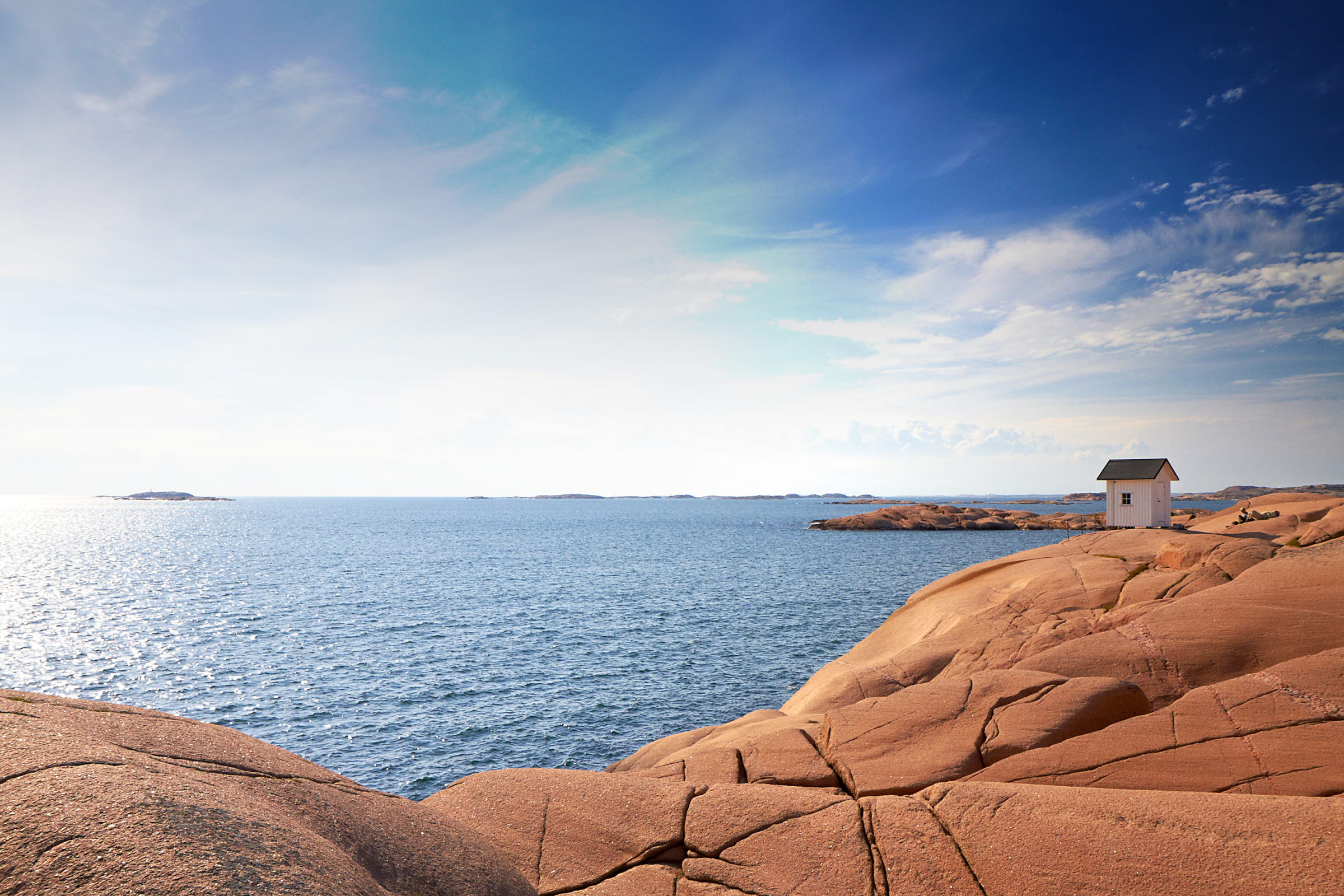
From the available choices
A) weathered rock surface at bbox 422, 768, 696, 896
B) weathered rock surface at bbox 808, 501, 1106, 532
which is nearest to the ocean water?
weathered rock surface at bbox 422, 768, 696, 896

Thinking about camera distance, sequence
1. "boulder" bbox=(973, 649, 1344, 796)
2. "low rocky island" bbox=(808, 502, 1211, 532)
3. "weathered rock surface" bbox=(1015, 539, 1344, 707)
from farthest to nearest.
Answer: "low rocky island" bbox=(808, 502, 1211, 532)
"weathered rock surface" bbox=(1015, 539, 1344, 707)
"boulder" bbox=(973, 649, 1344, 796)

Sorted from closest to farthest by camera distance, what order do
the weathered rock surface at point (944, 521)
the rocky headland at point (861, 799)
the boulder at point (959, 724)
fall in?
the rocky headland at point (861, 799), the boulder at point (959, 724), the weathered rock surface at point (944, 521)

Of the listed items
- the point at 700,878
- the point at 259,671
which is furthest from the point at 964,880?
the point at 259,671

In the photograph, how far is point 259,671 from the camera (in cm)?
3388

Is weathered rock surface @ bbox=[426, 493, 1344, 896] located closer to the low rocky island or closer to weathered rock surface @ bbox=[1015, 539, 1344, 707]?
weathered rock surface @ bbox=[1015, 539, 1344, 707]

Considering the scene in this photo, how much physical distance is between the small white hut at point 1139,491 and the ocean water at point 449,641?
17082 millimetres

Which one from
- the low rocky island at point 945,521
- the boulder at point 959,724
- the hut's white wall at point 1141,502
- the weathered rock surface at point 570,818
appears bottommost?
the low rocky island at point 945,521

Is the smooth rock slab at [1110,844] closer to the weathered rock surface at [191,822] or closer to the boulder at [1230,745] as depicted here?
the boulder at [1230,745]

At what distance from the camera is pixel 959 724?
11.6 metres

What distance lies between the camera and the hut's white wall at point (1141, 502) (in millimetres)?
47625

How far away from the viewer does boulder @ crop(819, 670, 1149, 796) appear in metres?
10.6

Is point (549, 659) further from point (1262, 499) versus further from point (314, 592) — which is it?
point (1262, 499)

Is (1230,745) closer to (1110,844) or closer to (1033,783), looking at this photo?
(1033,783)

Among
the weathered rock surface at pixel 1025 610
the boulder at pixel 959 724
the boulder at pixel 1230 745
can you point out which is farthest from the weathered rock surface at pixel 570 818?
the weathered rock surface at pixel 1025 610
